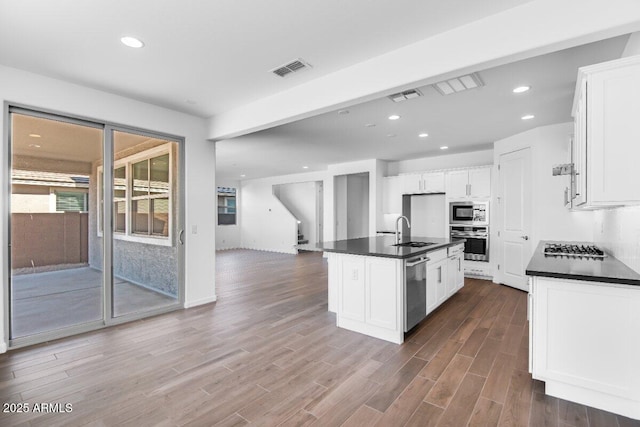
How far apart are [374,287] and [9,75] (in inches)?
163

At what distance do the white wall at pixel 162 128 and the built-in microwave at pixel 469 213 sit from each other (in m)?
4.72

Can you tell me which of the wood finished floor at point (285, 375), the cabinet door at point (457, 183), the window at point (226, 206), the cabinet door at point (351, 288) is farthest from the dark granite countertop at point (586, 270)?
the window at point (226, 206)

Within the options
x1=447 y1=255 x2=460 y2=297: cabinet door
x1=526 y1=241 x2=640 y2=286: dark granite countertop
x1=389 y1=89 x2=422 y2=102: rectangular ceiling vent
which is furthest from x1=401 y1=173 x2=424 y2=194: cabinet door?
x1=526 y1=241 x2=640 y2=286: dark granite countertop

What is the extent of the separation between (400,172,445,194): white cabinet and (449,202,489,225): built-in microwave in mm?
513

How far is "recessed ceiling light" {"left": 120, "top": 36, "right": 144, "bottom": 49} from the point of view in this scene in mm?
2428

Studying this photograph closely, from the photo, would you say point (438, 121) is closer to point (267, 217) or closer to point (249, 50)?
point (249, 50)

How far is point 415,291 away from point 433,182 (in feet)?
13.3

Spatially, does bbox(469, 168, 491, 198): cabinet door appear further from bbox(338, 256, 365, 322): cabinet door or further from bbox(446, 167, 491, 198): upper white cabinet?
bbox(338, 256, 365, 322): cabinet door

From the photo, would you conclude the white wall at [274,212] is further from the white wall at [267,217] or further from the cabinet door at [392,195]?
the cabinet door at [392,195]

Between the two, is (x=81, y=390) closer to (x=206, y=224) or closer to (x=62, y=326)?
(x=62, y=326)

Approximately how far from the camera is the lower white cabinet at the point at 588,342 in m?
1.95

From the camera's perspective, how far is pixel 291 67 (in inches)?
115

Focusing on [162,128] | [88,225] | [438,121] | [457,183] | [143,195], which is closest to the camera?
[88,225]

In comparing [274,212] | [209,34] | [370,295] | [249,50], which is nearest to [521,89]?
[370,295]
